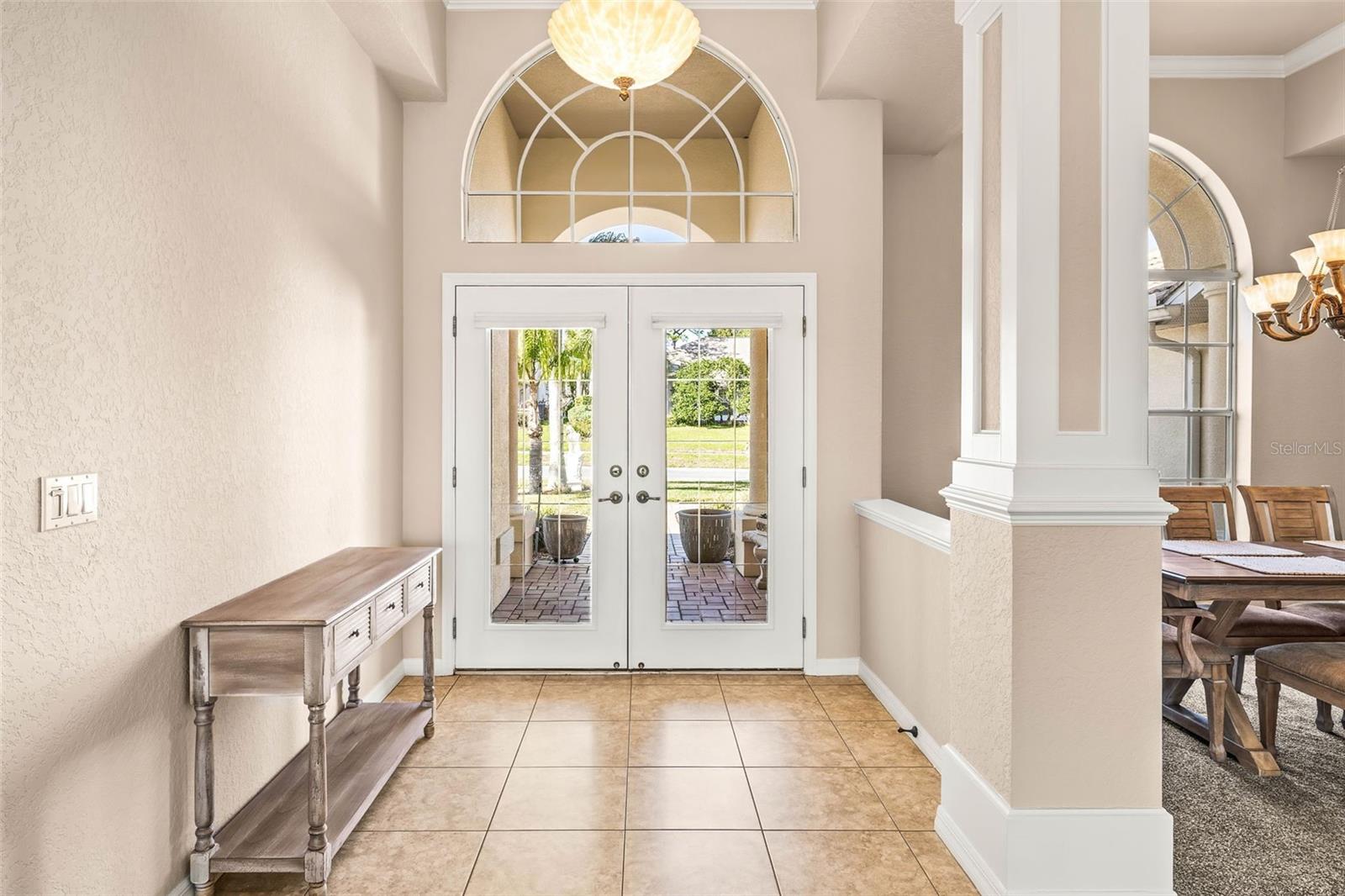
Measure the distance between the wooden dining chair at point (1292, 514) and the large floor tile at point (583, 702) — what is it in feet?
11.2

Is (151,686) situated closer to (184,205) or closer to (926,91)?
(184,205)

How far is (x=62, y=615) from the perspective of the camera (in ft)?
5.46

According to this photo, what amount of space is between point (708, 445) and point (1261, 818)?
105 inches

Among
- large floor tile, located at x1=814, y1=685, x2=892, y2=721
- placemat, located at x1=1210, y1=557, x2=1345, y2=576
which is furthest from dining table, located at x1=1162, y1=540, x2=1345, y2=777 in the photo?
large floor tile, located at x1=814, y1=685, x2=892, y2=721

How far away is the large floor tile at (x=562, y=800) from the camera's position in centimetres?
253

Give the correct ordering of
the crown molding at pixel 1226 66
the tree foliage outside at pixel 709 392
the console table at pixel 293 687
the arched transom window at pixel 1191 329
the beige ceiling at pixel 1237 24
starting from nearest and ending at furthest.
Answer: the console table at pixel 293 687 → the tree foliage outside at pixel 709 392 → the beige ceiling at pixel 1237 24 → the crown molding at pixel 1226 66 → the arched transom window at pixel 1191 329

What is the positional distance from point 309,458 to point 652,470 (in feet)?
5.66

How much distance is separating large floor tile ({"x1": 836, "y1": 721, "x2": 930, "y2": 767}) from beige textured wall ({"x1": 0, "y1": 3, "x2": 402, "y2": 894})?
2.23m

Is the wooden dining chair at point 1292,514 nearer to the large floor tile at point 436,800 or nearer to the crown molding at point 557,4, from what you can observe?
A: the crown molding at point 557,4

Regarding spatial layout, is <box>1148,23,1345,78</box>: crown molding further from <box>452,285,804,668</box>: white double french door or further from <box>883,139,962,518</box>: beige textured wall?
<box>452,285,804,668</box>: white double french door

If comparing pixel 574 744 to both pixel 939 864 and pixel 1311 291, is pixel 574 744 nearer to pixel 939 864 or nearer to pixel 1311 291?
pixel 939 864

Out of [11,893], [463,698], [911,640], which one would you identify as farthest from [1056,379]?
[463,698]

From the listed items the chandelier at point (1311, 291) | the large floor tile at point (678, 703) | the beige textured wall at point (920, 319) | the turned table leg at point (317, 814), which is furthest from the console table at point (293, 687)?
the chandelier at point (1311, 291)

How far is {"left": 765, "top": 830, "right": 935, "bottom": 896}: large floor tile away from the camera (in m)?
2.17
